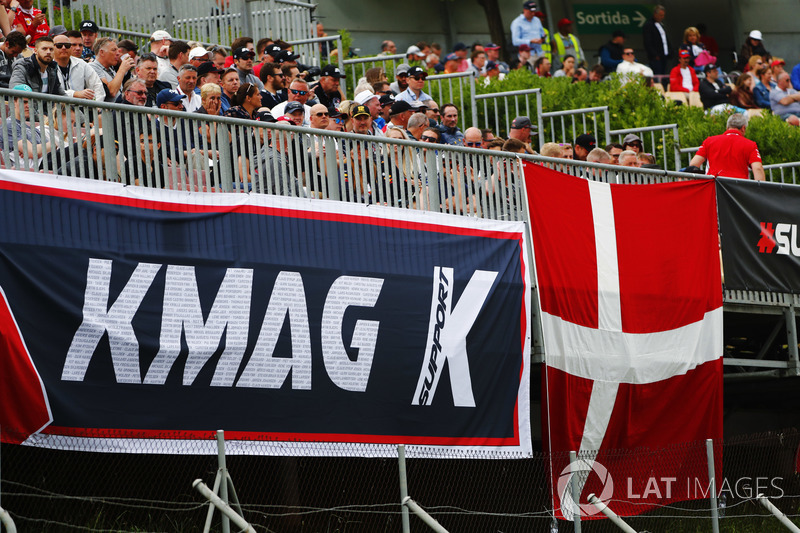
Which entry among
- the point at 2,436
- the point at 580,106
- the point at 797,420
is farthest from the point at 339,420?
the point at 580,106

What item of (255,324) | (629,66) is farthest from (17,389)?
(629,66)

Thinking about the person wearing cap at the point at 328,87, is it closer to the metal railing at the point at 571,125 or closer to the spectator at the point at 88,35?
the spectator at the point at 88,35

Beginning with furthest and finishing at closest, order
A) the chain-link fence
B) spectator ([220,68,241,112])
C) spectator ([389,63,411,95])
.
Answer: spectator ([389,63,411,95]) < spectator ([220,68,241,112]) < the chain-link fence

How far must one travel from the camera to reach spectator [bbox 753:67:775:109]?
24641 millimetres

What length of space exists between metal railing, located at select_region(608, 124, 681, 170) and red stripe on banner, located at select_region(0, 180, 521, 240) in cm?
773

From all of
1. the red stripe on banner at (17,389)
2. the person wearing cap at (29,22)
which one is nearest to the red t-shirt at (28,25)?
the person wearing cap at (29,22)

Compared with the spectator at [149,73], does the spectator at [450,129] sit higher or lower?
lower

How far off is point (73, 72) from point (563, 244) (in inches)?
204

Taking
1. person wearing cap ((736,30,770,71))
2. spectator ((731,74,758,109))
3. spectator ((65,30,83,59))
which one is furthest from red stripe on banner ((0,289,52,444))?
person wearing cap ((736,30,770,71))

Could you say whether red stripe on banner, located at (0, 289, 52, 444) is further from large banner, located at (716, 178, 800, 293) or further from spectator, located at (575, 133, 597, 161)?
spectator, located at (575, 133, 597, 161)

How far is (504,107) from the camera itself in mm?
20297

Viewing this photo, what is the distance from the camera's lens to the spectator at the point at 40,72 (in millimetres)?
12320

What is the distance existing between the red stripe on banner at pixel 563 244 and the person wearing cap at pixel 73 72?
4.44 meters

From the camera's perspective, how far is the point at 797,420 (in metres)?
18.8
